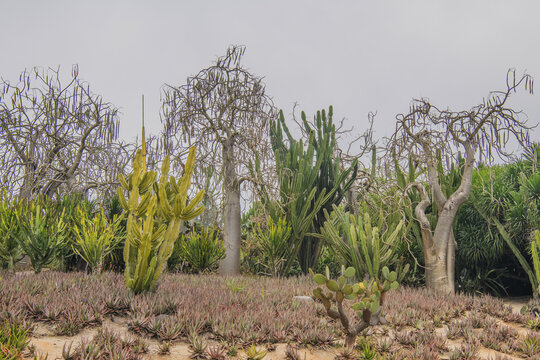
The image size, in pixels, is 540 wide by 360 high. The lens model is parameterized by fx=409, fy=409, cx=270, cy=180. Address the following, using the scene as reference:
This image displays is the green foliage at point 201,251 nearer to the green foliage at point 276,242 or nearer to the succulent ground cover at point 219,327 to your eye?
the green foliage at point 276,242

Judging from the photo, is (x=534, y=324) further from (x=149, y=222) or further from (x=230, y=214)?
(x=230, y=214)

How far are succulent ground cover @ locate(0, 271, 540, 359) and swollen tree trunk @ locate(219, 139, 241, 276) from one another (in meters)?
3.03

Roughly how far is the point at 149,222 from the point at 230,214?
4096mm

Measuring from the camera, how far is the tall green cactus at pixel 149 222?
5.38m

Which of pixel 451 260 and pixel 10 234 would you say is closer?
pixel 10 234

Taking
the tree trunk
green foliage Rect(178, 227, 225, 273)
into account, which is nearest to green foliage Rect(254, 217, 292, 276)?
green foliage Rect(178, 227, 225, 273)

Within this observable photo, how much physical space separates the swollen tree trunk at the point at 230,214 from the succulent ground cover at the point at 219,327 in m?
3.03

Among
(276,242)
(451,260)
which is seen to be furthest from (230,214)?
(451,260)

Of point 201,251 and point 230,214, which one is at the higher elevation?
point 230,214

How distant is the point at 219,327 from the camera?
450 cm

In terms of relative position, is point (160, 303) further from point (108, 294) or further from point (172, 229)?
point (172, 229)

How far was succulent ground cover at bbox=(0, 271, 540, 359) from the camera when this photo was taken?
4188 mm

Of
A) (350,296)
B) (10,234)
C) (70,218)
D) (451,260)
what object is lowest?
(350,296)

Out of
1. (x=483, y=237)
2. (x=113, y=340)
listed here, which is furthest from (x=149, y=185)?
(x=483, y=237)
